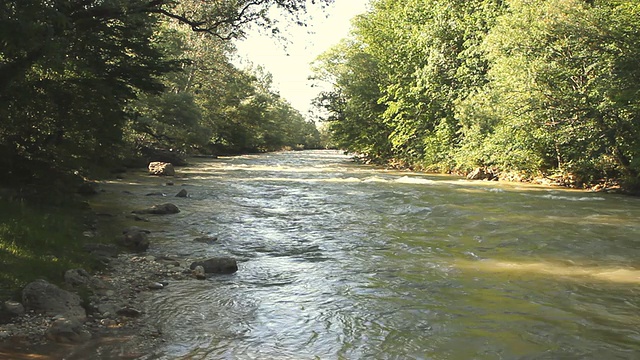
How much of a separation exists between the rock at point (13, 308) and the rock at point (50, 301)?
0.32ft

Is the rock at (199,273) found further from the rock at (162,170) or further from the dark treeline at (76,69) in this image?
the rock at (162,170)

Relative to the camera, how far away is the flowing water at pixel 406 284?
5113 mm

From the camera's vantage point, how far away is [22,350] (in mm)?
4359

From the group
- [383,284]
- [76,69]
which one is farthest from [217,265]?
[76,69]

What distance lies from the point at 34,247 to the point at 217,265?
9.17ft

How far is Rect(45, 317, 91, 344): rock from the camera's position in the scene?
15.5ft

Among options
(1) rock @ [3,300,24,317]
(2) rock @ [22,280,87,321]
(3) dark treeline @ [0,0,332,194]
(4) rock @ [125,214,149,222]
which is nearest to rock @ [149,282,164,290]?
(2) rock @ [22,280,87,321]

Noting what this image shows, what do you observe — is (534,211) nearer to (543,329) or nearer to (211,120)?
(543,329)

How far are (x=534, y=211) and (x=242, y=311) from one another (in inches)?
449

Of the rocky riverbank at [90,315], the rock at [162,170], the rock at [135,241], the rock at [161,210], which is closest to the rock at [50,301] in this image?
the rocky riverbank at [90,315]

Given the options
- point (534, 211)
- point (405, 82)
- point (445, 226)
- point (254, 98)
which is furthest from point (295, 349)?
point (254, 98)

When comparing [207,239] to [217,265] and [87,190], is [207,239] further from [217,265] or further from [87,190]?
[87,190]

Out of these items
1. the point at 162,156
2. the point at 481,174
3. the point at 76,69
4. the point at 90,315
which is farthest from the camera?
the point at 162,156

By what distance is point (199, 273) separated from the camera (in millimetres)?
7504
